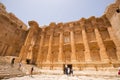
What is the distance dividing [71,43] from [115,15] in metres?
11.7

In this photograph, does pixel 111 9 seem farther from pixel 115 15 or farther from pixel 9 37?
pixel 9 37

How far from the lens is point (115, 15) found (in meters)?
19.6

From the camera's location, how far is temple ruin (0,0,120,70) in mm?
18422

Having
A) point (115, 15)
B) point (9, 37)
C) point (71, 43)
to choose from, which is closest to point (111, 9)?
point (115, 15)

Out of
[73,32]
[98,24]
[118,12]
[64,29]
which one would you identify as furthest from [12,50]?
[118,12]

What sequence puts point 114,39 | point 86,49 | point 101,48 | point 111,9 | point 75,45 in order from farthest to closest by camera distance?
point 75,45, point 111,9, point 86,49, point 114,39, point 101,48

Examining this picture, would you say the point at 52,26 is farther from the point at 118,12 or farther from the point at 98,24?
the point at 118,12

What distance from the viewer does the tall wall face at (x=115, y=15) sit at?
1870cm

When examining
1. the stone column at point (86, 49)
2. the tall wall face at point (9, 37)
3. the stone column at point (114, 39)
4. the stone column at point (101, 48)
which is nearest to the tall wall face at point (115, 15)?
the stone column at point (114, 39)

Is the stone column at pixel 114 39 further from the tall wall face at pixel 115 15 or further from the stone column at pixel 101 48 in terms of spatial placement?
the stone column at pixel 101 48

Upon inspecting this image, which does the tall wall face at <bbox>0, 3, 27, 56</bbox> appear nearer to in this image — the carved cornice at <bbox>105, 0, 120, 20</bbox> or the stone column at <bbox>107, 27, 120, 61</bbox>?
the stone column at <bbox>107, 27, 120, 61</bbox>

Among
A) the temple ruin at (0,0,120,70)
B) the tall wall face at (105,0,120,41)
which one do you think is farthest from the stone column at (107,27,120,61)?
the tall wall face at (105,0,120,41)

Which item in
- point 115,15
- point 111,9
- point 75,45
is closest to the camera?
point 115,15

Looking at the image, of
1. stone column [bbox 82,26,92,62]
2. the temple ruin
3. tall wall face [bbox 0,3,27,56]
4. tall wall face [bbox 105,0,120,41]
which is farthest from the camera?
tall wall face [bbox 0,3,27,56]
